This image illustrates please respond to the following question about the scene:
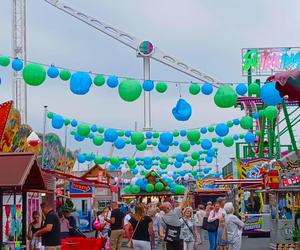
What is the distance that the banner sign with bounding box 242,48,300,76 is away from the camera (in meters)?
45.3

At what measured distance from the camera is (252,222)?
105 ft

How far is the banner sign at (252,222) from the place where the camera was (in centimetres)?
3191

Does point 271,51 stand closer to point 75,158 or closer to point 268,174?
point 75,158

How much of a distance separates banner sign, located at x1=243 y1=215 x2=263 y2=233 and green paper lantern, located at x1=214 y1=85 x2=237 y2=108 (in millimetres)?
16728

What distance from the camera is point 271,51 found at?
152 ft

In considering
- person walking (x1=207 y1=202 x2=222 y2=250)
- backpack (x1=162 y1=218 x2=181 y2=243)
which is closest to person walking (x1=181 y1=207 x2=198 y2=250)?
backpack (x1=162 y1=218 x2=181 y2=243)

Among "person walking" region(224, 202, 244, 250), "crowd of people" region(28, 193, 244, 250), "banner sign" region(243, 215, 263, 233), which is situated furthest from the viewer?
"banner sign" region(243, 215, 263, 233)

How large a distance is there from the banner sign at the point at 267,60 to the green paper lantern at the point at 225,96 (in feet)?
97.2

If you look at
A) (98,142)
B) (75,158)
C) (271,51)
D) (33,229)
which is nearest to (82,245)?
(33,229)

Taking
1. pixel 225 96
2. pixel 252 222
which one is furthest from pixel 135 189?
pixel 225 96

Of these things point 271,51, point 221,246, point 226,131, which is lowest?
point 221,246

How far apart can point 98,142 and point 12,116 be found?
6.32m

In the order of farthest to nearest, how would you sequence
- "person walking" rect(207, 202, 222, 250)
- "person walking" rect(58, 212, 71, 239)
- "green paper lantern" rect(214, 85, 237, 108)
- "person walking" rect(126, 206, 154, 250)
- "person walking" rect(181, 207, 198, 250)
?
"person walking" rect(207, 202, 222, 250)
"person walking" rect(58, 212, 71, 239)
"person walking" rect(181, 207, 198, 250)
"green paper lantern" rect(214, 85, 237, 108)
"person walking" rect(126, 206, 154, 250)

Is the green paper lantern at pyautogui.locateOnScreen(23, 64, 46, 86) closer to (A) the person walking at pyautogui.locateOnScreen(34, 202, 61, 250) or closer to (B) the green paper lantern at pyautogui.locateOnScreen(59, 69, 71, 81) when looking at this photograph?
(B) the green paper lantern at pyautogui.locateOnScreen(59, 69, 71, 81)
